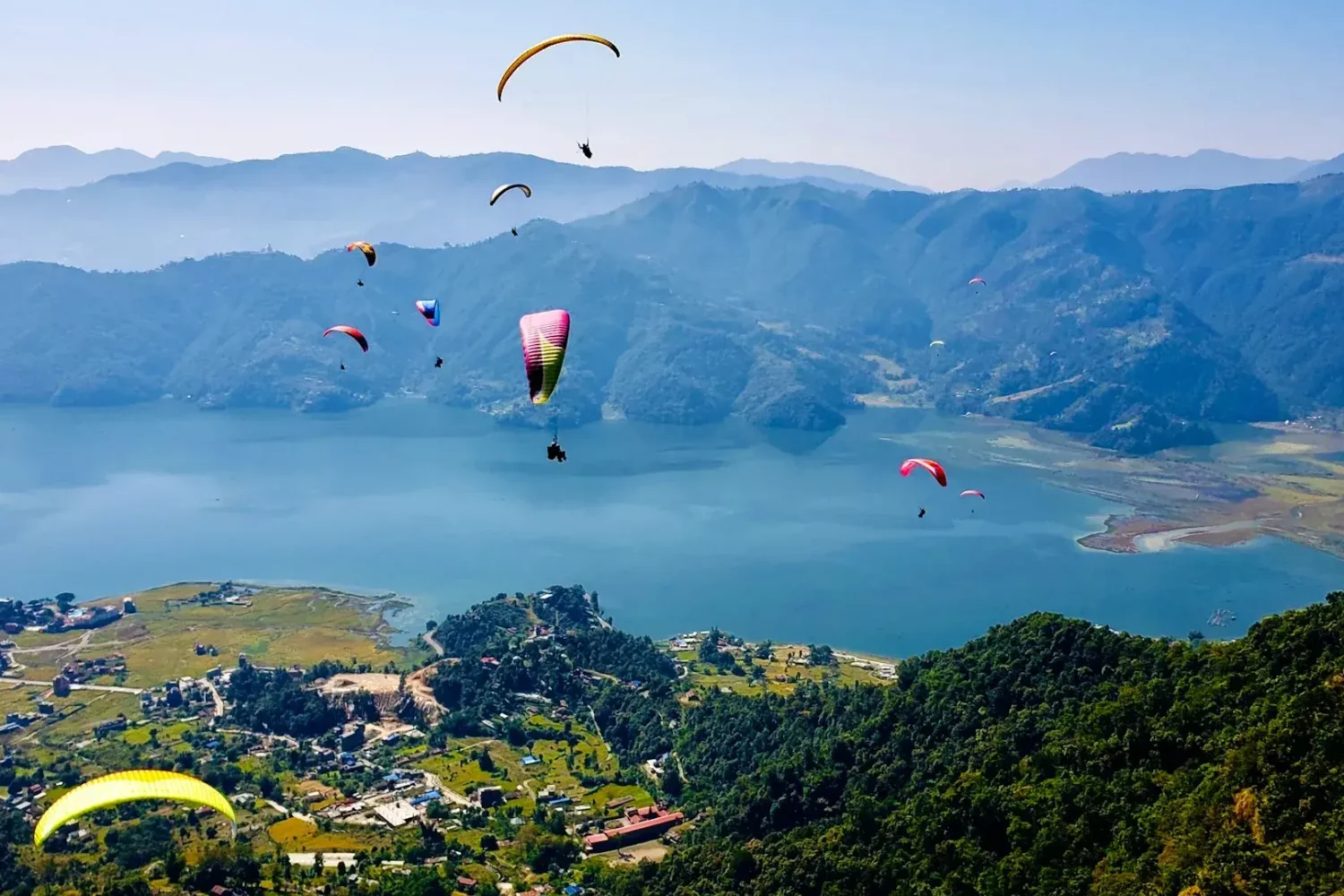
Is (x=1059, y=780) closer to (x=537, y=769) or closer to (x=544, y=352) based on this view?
(x=544, y=352)

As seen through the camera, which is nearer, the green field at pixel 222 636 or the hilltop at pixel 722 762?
the hilltop at pixel 722 762

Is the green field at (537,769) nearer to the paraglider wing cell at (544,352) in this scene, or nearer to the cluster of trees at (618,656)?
the cluster of trees at (618,656)

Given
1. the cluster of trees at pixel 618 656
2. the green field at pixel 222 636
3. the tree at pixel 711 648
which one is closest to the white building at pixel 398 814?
the cluster of trees at pixel 618 656

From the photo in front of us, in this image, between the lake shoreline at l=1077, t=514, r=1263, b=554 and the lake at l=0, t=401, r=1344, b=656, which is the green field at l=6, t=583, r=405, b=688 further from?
the lake shoreline at l=1077, t=514, r=1263, b=554


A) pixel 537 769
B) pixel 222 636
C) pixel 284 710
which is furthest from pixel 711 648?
pixel 222 636

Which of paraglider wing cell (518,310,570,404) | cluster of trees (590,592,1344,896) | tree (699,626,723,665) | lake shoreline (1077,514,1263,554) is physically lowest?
lake shoreline (1077,514,1263,554)

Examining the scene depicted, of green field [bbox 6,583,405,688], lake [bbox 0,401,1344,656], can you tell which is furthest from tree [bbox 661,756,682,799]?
lake [bbox 0,401,1344,656]

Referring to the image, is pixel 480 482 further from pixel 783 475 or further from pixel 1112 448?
pixel 1112 448
